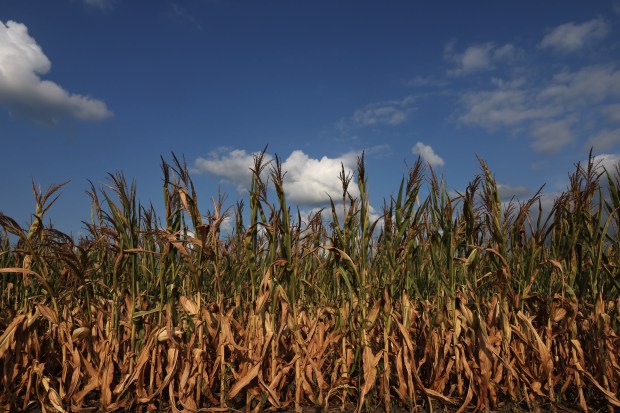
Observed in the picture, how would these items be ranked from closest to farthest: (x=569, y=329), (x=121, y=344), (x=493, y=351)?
(x=493, y=351), (x=569, y=329), (x=121, y=344)

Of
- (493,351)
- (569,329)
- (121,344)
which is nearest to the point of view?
(493,351)

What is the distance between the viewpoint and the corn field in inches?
151

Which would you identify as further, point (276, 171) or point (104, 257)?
point (104, 257)

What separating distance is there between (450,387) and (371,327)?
125 cm

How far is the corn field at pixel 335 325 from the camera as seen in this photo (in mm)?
3846

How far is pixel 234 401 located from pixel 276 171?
7.05 feet

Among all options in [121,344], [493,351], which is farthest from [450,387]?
[121,344]

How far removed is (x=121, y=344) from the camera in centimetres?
449

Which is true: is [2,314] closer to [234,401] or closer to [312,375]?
[234,401]

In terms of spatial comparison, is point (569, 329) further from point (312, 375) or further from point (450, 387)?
point (312, 375)

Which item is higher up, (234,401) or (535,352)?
(535,352)

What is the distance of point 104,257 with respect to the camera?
4438mm

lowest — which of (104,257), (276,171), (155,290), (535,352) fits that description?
(535,352)

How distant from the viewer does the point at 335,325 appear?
4168 mm
